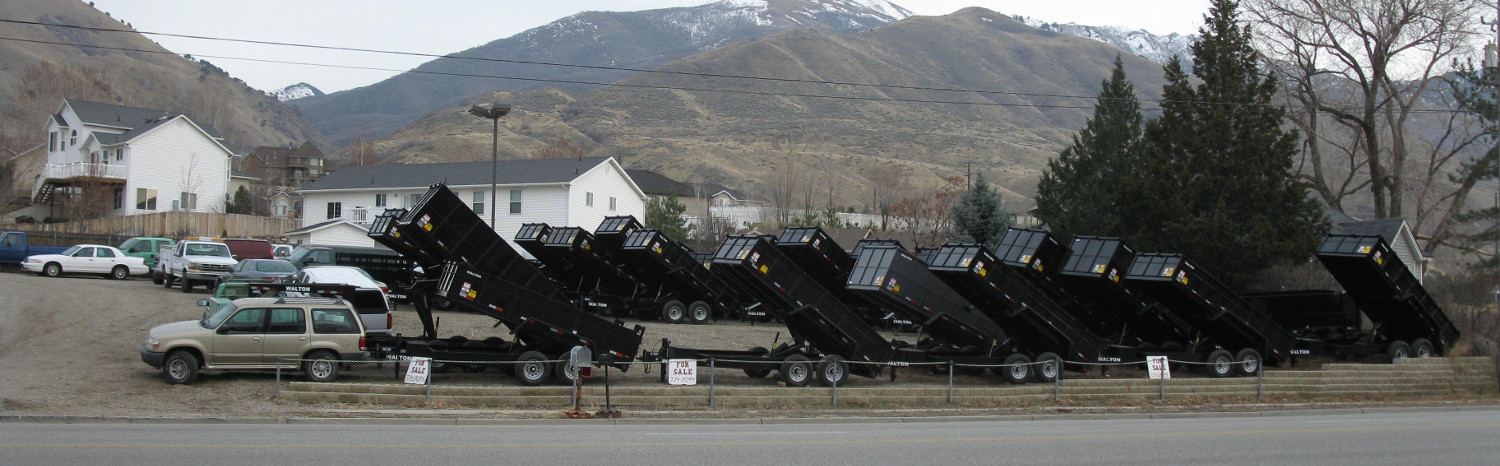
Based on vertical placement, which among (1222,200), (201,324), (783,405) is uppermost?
(1222,200)

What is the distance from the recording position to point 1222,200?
31.2 m

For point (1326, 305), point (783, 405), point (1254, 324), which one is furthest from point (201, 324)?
point (1326, 305)

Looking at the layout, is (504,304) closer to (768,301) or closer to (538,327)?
(538,327)

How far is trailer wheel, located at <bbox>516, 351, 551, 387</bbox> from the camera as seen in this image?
1955 cm

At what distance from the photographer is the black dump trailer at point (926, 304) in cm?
2147

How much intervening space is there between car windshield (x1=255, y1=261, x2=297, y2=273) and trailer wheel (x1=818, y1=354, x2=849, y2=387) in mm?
17547

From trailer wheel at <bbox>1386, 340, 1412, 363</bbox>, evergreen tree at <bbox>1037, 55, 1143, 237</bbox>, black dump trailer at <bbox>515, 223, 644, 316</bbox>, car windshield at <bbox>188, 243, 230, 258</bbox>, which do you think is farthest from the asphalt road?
car windshield at <bbox>188, 243, 230, 258</bbox>

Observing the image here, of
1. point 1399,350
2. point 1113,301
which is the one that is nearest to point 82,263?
point 1113,301

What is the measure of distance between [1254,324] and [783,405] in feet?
40.1

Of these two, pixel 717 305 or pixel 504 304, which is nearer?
pixel 504 304

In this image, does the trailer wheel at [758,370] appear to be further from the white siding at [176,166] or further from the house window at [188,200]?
the house window at [188,200]

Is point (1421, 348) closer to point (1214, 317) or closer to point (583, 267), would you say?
point (1214, 317)

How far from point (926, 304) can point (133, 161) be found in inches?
2073

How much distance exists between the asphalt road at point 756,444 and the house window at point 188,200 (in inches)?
2017
